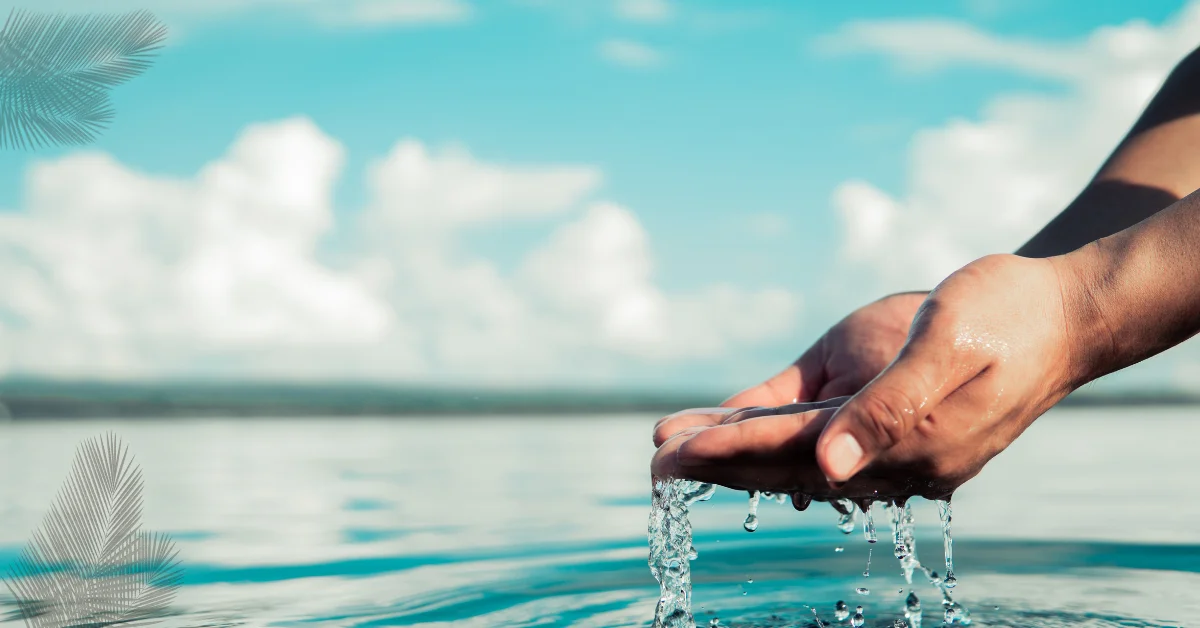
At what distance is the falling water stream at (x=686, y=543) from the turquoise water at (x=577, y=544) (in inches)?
4.9

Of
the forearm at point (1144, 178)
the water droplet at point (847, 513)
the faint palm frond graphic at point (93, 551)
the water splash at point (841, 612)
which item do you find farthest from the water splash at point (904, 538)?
the faint palm frond graphic at point (93, 551)

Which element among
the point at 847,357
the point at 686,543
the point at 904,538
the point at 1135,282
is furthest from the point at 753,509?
the point at 1135,282

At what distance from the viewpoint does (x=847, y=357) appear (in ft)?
10.1

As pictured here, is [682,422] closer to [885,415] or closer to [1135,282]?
[885,415]

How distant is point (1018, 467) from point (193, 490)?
197 inches

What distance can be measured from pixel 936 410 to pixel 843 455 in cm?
26

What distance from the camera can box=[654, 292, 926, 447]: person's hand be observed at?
3035 millimetres

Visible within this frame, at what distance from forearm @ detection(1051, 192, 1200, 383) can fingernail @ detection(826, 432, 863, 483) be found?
658mm

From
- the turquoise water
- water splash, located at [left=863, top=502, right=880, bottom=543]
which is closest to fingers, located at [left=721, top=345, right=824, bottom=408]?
water splash, located at [left=863, top=502, right=880, bottom=543]

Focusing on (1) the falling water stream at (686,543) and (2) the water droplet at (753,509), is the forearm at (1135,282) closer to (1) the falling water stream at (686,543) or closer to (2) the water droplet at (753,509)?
(1) the falling water stream at (686,543)

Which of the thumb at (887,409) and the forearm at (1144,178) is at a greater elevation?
the forearm at (1144,178)

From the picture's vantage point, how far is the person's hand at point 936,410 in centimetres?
182

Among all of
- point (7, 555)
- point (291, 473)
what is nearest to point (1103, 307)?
point (7, 555)

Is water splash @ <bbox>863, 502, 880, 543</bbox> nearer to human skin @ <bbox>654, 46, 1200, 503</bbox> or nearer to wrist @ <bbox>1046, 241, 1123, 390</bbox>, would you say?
human skin @ <bbox>654, 46, 1200, 503</bbox>
